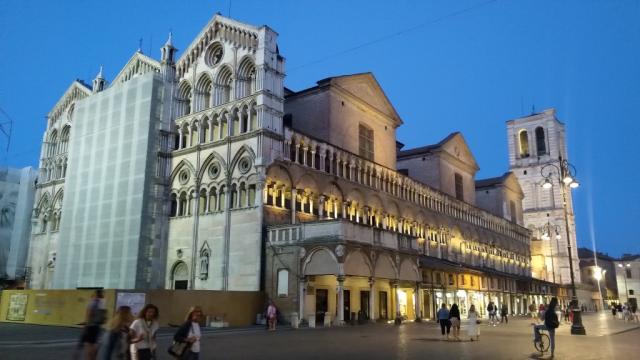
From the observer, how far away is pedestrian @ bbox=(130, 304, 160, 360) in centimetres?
980

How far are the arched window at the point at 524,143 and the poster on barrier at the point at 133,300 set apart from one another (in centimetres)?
8330

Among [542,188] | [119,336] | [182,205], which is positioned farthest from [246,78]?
[542,188]

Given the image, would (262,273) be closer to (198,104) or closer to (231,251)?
(231,251)

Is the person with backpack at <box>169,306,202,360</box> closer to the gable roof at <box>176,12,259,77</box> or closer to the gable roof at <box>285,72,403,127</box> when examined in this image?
the gable roof at <box>176,12,259,77</box>

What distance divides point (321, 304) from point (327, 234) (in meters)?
5.03

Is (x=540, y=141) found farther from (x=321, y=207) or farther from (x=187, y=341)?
(x=187, y=341)

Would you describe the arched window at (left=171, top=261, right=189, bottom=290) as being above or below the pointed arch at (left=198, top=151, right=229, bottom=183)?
below

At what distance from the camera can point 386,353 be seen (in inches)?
651

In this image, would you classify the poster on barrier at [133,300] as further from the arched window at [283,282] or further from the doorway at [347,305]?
the doorway at [347,305]

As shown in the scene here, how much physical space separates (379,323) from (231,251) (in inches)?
440

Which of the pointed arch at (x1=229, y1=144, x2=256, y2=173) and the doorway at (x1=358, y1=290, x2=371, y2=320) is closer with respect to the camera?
the doorway at (x1=358, y1=290, x2=371, y2=320)

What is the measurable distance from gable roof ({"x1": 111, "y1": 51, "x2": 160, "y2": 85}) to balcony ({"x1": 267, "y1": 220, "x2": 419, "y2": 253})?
21.5 metres

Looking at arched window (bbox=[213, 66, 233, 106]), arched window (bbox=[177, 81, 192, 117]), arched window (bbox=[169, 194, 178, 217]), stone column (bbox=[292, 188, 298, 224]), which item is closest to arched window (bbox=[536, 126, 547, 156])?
stone column (bbox=[292, 188, 298, 224])

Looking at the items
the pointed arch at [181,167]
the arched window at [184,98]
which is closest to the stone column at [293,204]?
the pointed arch at [181,167]
